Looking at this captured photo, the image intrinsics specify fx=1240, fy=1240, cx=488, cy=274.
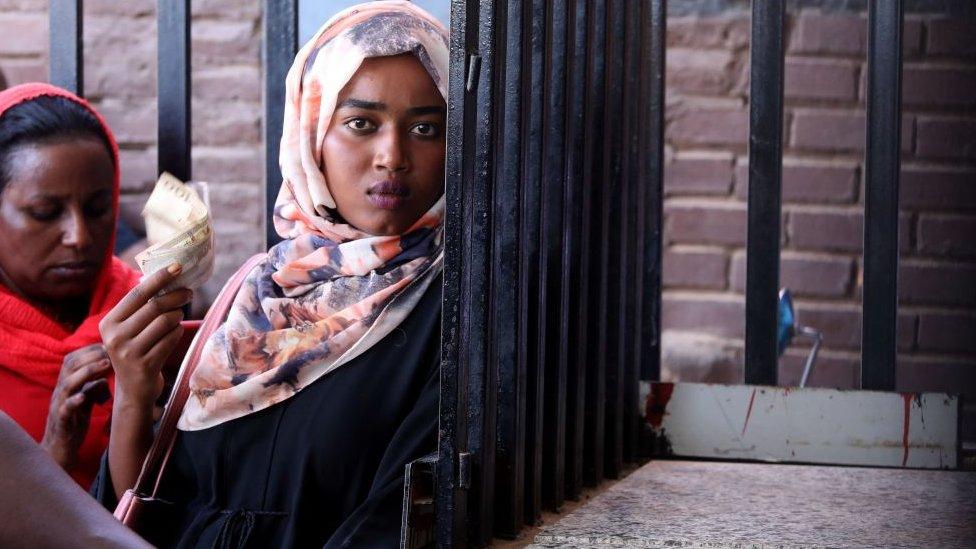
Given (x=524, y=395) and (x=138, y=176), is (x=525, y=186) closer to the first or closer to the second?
(x=524, y=395)

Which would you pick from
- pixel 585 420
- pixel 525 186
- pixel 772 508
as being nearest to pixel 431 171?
pixel 525 186

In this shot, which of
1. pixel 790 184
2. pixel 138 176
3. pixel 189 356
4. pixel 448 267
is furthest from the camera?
pixel 138 176

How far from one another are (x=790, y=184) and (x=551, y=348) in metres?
1.52

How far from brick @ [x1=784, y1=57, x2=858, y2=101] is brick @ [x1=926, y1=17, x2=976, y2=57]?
0.70 feet

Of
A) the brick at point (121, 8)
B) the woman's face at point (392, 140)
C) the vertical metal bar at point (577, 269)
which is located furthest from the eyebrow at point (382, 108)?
the brick at point (121, 8)

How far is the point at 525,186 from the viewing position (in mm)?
1724

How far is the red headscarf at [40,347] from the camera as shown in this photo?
7.51 feet

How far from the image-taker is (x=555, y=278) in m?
1.87

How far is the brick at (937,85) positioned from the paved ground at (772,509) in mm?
1227

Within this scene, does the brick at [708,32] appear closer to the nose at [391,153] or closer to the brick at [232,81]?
the brick at [232,81]

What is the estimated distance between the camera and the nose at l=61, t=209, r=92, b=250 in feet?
7.44

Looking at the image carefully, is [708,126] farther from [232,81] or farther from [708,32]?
[232,81]

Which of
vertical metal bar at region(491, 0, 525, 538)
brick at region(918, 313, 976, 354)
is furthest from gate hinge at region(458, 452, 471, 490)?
brick at region(918, 313, 976, 354)

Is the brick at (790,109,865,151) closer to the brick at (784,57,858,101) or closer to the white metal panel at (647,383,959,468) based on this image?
the brick at (784,57,858,101)
